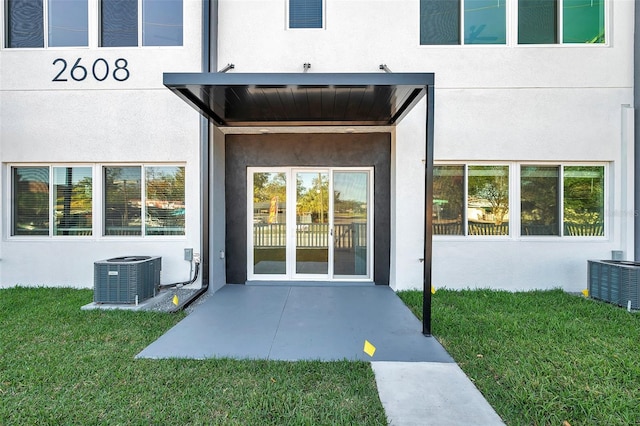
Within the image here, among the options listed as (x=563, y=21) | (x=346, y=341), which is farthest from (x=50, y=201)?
(x=563, y=21)

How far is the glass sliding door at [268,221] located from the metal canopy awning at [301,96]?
1252mm

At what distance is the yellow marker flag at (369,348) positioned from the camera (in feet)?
11.3

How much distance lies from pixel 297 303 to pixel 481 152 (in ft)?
15.0

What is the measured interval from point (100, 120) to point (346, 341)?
20.4ft

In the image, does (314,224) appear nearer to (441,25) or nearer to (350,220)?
(350,220)

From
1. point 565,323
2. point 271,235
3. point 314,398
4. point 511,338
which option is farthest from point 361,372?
point 271,235

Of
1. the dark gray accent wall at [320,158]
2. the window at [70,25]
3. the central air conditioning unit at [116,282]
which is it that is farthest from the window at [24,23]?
Result: the central air conditioning unit at [116,282]

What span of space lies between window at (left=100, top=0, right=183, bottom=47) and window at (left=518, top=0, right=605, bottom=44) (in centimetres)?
688

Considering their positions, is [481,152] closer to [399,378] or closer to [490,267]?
[490,267]

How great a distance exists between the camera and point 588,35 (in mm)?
5949

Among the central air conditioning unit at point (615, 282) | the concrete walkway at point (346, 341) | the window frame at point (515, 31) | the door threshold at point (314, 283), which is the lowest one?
the concrete walkway at point (346, 341)

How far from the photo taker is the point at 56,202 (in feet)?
20.0

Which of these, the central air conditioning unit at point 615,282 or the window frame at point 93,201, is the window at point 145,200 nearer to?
the window frame at point 93,201

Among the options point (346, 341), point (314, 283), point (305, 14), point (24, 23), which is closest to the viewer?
point (346, 341)
